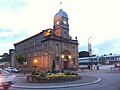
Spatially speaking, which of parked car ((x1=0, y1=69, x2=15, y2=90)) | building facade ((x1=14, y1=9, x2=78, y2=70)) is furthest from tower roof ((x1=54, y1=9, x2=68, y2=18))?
parked car ((x1=0, y1=69, x2=15, y2=90))

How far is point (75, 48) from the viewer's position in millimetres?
73625

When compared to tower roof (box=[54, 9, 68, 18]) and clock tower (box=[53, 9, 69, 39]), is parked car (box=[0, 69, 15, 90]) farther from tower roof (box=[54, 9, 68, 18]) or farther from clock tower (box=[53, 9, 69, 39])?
tower roof (box=[54, 9, 68, 18])

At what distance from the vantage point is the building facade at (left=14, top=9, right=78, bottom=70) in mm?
65500

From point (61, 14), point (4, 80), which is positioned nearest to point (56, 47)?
point (61, 14)

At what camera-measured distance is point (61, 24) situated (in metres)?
69.9

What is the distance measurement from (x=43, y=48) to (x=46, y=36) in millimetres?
3924

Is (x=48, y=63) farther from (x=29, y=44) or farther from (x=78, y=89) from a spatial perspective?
(x=78, y=89)

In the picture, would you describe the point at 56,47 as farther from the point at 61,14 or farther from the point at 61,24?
the point at 61,14

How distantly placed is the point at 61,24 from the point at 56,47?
7.90m

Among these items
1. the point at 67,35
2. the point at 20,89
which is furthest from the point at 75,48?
the point at 20,89

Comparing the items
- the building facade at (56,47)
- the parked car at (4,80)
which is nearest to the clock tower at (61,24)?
the building facade at (56,47)

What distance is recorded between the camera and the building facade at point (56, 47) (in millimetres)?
65500

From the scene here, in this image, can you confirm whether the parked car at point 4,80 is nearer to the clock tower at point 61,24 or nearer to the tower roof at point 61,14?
the clock tower at point 61,24

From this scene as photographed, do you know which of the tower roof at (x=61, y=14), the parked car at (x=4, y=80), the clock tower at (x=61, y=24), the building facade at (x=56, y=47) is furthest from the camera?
the tower roof at (x=61, y=14)
